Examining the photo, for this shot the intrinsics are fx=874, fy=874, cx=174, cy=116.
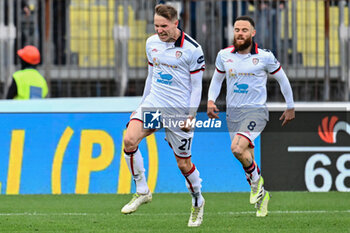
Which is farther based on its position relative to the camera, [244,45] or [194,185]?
[244,45]

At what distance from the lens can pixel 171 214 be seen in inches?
336

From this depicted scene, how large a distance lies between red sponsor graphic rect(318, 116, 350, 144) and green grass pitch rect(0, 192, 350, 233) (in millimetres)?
778

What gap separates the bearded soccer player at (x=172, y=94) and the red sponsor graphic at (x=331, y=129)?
3.79 meters

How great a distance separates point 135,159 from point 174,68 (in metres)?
0.85

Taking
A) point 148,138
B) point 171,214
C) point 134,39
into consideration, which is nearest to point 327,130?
point 148,138

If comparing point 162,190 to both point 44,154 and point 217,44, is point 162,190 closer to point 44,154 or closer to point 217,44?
point 44,154

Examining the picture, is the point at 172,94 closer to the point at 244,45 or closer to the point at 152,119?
the point at 152,119

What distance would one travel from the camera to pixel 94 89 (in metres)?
13.2

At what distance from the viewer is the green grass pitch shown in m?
7.35

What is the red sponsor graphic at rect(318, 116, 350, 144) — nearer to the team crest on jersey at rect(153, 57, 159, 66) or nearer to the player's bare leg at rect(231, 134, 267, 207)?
the player's bare leg at rect(231, 134, 267, 207)

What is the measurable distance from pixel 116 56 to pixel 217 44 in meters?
1.53

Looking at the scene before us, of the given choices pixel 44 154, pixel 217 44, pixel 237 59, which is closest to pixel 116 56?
pixel 217 44

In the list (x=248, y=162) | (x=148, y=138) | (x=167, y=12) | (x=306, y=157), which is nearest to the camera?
(x=167, y=12)

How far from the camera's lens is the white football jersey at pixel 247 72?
8656 millimetres
